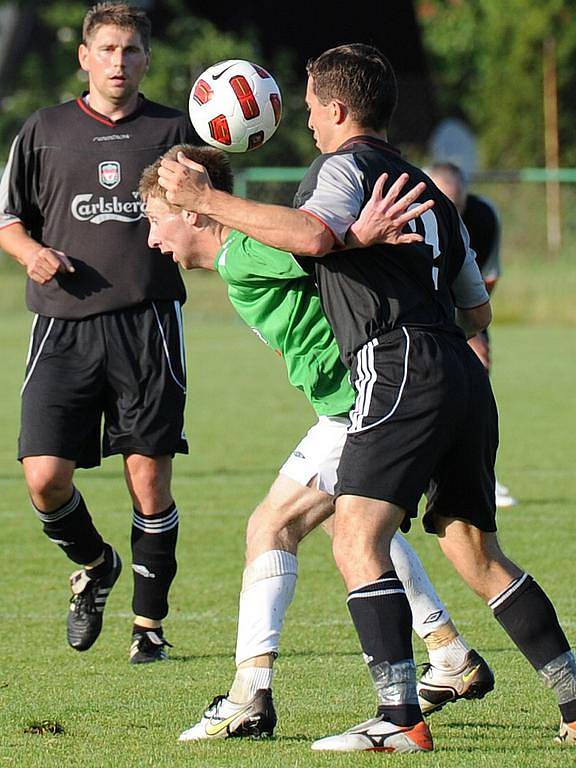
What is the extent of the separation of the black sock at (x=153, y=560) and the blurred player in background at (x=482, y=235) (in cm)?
378

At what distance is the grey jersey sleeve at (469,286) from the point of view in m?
4.96

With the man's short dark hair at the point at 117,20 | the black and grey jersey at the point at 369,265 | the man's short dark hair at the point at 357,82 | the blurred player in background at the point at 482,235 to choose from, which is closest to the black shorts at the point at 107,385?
the man's short dark hair at the point at 117,20

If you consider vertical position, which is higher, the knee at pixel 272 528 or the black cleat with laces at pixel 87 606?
the knee at pixel 272 528

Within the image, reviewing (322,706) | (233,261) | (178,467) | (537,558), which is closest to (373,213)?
(233,261)

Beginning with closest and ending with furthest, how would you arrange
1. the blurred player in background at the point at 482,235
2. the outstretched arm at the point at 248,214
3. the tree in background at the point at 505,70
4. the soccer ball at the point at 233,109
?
the outstretched arm at the point at 248,214, the soccer ball at the point at 233,109, the blurred player in background at the point at 482,235, the tree in background at the point at 505,70

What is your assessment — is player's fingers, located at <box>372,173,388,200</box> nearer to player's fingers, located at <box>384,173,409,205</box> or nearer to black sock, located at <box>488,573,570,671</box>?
player's fingers, located at <box>384,173,409,205</box>

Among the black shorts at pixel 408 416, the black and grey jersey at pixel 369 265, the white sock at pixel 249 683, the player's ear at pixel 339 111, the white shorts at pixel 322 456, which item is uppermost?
the player's ear at pixel 339 111

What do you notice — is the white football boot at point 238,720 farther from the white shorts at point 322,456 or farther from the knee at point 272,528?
the white shorts at point 322,456

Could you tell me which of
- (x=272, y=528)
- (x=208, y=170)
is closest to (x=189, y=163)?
(x=208, y=170)

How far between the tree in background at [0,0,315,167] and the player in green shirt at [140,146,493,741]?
27988 mm

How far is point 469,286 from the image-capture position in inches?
198

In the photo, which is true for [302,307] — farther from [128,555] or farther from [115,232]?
[128,555]

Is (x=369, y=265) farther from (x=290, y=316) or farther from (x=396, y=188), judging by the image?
(x=290, y=316)

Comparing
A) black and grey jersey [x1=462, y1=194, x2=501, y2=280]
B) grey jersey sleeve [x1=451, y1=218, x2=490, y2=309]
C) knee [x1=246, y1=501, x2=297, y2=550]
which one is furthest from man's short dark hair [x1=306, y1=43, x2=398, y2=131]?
black and grey jersey [x1=462, y1=194, x2=501, y2=280]
